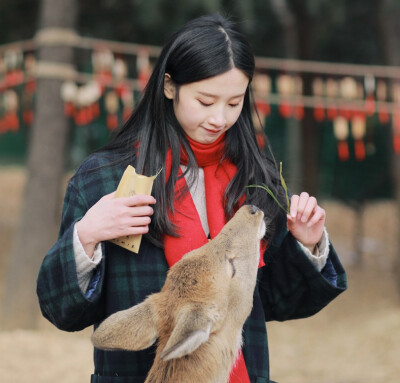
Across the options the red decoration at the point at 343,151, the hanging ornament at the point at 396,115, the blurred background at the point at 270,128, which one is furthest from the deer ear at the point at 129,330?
the red decoration at the point at 343,151

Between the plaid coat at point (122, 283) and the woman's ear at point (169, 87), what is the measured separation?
343mm

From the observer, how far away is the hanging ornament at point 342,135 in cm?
771

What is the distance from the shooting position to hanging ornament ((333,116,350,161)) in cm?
771

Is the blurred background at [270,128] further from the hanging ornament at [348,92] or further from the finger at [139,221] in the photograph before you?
the finger at [139,221]

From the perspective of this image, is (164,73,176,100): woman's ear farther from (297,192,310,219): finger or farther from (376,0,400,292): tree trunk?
(376,0,400,292): tree trunk

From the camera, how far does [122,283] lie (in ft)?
8.81

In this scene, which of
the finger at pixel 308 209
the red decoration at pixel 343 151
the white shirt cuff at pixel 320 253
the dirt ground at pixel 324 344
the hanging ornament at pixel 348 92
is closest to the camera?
the finger at pixel 308 209

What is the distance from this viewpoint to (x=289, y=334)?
29.2 feet

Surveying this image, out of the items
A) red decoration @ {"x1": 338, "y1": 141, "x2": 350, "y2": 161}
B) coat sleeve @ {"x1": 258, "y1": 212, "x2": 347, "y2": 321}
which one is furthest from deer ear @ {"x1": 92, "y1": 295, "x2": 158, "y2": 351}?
red decoration @ {"x1": 338, "y1": 141, "x2": 350, "y2": 161}

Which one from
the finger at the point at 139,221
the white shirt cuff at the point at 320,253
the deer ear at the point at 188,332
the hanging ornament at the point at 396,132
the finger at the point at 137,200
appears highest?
the hanging ornament at the point at 396,132

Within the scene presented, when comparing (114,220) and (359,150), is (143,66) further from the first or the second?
(114,220)

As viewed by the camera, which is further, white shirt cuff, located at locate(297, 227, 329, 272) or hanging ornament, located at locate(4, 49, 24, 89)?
hanging ornament, located at locate(4, 49, 24, 89)

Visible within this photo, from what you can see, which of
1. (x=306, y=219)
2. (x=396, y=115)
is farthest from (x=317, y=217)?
(x=396, y=115)

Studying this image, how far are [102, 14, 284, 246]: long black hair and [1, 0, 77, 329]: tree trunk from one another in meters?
5.26
